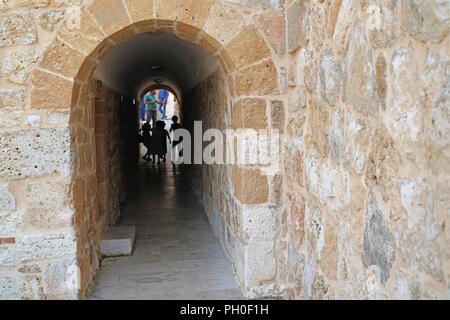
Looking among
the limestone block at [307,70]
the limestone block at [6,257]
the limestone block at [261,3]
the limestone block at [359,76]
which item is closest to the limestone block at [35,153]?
the limestone block at [6,257]

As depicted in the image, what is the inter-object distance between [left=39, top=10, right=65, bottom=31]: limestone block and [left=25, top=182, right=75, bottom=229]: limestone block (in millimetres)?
1079

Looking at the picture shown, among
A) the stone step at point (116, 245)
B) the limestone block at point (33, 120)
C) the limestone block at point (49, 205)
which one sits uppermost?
the limestone block at point (33, 120)

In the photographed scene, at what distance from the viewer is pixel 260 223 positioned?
2.84 meters

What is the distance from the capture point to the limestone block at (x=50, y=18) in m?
2.53

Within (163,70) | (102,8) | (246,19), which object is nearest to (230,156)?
(246,19)

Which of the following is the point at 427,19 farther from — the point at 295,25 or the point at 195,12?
the point at 195,12

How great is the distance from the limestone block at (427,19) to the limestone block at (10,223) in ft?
8.44

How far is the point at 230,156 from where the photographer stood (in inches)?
122

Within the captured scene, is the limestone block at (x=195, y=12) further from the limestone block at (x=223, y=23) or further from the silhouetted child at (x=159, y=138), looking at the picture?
the silhouetted child at (x=159, y=138)

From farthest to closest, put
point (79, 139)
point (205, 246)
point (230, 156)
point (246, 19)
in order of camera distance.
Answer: point (205, 246), point (230, 156), point (79, 139), point (246, 19)

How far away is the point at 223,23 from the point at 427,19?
1.74m

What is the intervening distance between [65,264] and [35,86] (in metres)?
1.26

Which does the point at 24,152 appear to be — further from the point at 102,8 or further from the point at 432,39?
the point at 432,39

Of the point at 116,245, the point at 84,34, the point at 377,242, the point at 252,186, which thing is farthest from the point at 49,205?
the point at 377,242
